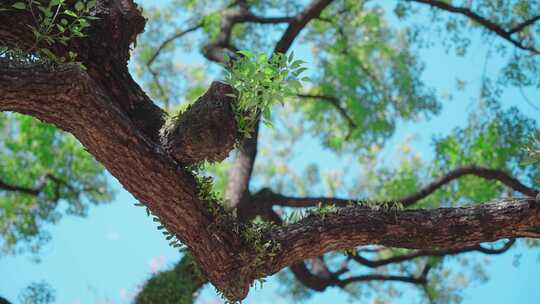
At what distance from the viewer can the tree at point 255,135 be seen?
2754 mm

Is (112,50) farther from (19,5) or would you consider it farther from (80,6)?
(19,5)

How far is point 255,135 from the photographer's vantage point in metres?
5.61

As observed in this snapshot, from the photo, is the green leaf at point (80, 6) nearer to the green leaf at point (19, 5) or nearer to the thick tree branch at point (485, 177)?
the green leaf at point (19, 5)

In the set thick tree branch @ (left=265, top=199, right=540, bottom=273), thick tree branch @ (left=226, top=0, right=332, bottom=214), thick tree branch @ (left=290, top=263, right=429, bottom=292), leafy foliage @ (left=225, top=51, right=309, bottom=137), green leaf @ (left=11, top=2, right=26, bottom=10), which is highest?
thick tree branch @ (left=226, top=0, right=332, bottom=214)

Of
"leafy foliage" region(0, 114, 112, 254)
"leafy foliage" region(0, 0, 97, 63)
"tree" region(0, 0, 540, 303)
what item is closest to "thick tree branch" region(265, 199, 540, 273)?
"tree" region(0, 0, 540, 303)

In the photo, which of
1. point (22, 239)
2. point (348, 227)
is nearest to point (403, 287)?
point (22, 239)

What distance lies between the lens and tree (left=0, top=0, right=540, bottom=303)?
275 centimetres

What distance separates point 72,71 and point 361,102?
451 cm

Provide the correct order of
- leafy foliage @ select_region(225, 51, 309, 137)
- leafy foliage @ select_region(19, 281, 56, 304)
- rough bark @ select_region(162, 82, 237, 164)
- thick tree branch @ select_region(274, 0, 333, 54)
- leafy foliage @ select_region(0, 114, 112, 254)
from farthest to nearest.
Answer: leafy foliage @ select_region(0, 114, 112, 254), thick tree branch @ select_region(274, 0, 333, 54), leafy foliage @ select_region(19, 281, 56, 304), rough bark @ select_region(162, 82, 237, 164), leafy foliage @ select_region(225, 51, 309, 137)

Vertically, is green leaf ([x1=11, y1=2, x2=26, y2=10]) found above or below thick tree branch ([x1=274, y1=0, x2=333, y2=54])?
below

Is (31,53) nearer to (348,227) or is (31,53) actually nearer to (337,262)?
(348,227)

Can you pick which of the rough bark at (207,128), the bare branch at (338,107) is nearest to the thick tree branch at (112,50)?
the rough bark at (207,128)

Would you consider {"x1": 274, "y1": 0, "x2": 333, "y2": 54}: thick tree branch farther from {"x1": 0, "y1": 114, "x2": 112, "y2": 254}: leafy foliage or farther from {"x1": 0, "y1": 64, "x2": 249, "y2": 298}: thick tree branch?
{"x1": 0, "y1": 64, "x2": 249, "y2": 298}: thick tree branch

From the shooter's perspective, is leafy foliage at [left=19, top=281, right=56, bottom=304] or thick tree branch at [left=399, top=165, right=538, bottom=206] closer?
leafy foliage at [left=19, top=281, right=56, bottom=304]
